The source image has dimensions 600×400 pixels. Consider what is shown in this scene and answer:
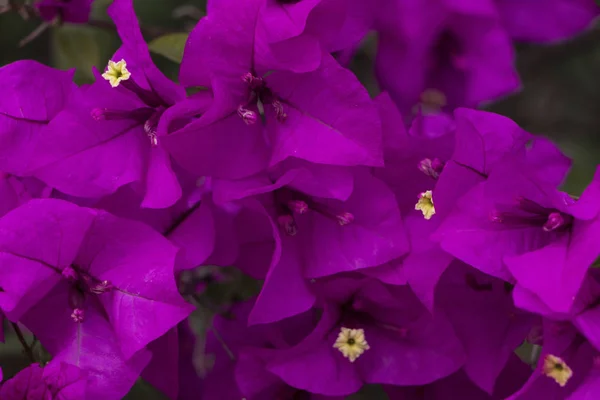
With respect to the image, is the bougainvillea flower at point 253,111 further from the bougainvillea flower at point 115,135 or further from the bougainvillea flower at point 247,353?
the bougainvillea flower at point 247,353

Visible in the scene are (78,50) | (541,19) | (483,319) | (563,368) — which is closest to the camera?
(563,368)

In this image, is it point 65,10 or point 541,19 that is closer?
point 65,10

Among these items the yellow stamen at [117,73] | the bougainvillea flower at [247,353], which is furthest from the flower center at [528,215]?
the yellow stamen at [117,73]

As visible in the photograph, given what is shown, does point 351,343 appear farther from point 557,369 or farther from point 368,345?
point 557,369

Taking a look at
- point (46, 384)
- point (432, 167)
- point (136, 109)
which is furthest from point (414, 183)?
point (46, 384)

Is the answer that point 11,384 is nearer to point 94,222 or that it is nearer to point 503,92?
→ point 94,222

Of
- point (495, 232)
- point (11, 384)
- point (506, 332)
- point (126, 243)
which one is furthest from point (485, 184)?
point (11, 384)

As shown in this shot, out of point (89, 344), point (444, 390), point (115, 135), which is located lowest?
point (444, 390)
